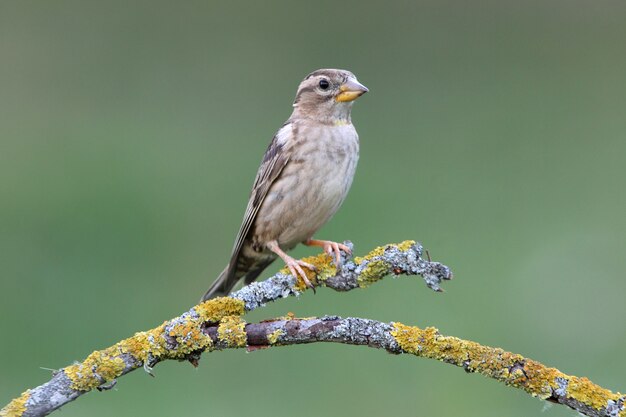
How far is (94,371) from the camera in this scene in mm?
3451

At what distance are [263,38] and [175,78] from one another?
2.76 ft

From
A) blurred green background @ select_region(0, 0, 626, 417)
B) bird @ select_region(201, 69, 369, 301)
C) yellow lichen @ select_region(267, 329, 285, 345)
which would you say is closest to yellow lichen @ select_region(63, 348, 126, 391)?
yellow lichen @ select_region(267, 329, 285, 345)

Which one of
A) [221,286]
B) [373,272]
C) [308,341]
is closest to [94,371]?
[308,341]

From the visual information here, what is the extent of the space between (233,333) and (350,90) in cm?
194

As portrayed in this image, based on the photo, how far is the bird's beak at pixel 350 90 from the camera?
5328mm

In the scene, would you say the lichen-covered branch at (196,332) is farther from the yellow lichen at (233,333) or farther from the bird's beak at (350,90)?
the bird's beak at (350,90)

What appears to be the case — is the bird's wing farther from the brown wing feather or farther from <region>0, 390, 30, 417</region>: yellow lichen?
<region>0, 390, 30, 417</region>: yellow lichen

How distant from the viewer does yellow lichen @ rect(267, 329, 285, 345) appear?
3.62 m

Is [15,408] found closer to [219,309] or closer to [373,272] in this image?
[219,309]

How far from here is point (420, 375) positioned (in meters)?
6.29

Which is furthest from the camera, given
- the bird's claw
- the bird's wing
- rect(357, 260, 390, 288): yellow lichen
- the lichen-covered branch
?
the bird's wing

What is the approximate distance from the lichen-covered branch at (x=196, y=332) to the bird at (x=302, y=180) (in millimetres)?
922

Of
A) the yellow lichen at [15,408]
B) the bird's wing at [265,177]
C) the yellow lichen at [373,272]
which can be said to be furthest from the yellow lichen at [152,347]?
the bird's wing at [265,177]

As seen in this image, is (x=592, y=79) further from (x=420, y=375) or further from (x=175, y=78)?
(x=420, y=375)
